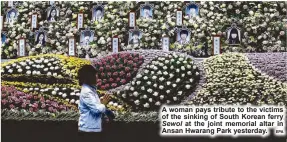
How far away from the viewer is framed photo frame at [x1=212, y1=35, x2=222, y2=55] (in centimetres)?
1007

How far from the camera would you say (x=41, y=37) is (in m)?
10.7

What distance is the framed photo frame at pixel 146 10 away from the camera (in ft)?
34.1

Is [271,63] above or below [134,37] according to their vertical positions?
below

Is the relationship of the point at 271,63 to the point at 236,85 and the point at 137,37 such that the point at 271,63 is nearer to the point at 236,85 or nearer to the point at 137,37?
the point at 236,85

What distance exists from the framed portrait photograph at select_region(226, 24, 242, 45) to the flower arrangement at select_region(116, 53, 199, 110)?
0.86m

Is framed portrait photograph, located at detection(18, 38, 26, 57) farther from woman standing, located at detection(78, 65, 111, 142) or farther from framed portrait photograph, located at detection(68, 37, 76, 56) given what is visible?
woman standing, located at detection(78, 65, 111, 142)

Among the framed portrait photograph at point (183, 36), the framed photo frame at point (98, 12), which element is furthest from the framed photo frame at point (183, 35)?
the framed photo frame at point (98, 12)

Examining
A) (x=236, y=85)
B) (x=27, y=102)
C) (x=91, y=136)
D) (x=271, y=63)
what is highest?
(x=271, y=63)

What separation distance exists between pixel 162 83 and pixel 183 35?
1.08 m

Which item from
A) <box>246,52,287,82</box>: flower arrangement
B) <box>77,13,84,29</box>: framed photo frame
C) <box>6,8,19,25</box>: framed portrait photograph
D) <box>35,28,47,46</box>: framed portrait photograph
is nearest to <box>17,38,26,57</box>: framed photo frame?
<box>35,28,47,46</box>: framed portrait photograph

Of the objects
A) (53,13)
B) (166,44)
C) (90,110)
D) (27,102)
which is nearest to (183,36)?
(166,44)

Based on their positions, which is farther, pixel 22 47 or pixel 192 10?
pixel 22 47

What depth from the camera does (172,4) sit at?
34.6 feet

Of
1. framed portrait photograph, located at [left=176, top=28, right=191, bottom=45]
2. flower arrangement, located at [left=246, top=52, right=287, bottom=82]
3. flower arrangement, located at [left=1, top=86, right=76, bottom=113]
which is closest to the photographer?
flower arrangement, located at [left=246, top=52, right=287, bottom=82]
